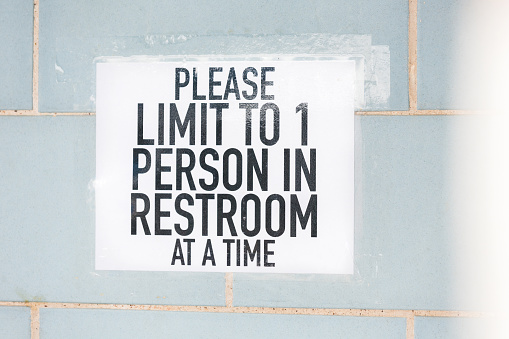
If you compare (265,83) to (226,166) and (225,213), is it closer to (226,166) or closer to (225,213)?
(226,166)

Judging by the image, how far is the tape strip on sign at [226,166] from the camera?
127cm

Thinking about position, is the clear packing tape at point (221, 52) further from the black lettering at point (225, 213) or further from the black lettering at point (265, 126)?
the black lettering at point (225, 213)

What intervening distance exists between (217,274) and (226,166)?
344 mm

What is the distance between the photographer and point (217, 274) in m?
1.29

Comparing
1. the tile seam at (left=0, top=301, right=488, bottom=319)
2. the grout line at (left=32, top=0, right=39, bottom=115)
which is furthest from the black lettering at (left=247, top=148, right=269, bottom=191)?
the grout line at (left=32, top=0, right=39, bottom=115)

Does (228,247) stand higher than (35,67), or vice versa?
(35,67)

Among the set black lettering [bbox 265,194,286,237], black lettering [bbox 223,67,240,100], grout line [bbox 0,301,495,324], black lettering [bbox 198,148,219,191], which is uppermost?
black lettering [bbox 223,67,240,100]

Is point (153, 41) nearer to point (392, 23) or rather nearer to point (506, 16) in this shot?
point (392, 23)

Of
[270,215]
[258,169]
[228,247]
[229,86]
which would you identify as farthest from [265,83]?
[228,247]

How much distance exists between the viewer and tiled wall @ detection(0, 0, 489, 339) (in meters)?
1.26

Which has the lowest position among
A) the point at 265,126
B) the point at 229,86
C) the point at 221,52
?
the point at 265,126

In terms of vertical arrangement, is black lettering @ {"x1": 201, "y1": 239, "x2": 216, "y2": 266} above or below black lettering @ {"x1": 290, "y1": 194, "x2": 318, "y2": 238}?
below

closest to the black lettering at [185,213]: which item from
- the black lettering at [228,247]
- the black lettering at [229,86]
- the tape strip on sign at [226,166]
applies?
the tape strip on sign at [226,166]

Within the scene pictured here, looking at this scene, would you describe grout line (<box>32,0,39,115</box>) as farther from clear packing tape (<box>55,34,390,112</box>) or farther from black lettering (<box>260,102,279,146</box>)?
black lettering (<box>260,102,279,146</box>)
